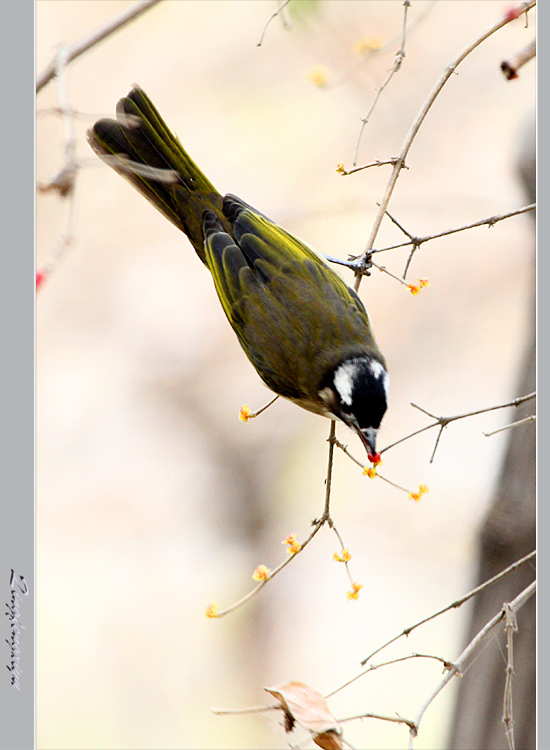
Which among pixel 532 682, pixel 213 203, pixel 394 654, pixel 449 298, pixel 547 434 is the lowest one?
pixel 532 682

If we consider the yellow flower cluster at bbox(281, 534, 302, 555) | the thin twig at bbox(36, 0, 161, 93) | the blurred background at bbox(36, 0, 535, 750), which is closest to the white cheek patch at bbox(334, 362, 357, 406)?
the blurred background at bbox(36, 0, 535, 750)

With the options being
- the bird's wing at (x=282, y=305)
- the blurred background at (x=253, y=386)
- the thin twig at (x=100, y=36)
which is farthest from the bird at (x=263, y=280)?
the thin twig at (x=100, y=36)

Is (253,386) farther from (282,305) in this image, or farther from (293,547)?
(293,547)

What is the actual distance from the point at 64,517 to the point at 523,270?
145cm

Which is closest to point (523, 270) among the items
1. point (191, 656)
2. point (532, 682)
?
point (532, 682)

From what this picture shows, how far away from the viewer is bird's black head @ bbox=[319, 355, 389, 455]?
126cm

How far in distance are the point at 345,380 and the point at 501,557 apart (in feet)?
2.28

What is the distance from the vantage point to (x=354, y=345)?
1.44m

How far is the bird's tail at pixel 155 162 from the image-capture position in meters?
1.47

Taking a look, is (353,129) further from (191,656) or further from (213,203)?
(191,656)

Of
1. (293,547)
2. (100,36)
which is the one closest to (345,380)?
(293,547)

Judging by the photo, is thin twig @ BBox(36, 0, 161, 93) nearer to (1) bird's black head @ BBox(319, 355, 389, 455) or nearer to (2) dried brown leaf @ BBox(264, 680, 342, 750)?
(1) bird's black head @ BBox(319, 355, 389, 455)

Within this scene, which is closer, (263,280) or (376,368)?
(376,368)

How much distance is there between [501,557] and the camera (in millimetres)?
1742
